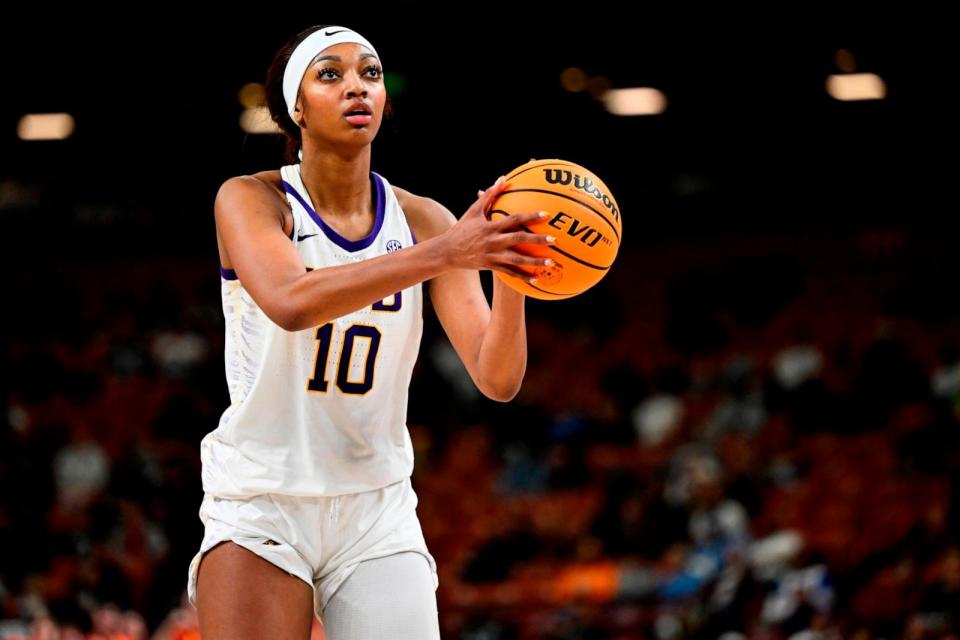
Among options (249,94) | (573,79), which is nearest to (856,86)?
(573,79)

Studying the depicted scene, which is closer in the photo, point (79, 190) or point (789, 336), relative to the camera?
point (789, 336)

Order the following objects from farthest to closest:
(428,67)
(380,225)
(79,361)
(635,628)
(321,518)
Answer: (79,361) < (428,67) < (635,628) < (380,225) < (321,518)

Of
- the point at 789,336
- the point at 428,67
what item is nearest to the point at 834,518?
the point at 789,336

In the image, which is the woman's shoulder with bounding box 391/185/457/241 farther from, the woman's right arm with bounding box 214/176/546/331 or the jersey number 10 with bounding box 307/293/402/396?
the woman's right arm with bounding box 214/176/546/331

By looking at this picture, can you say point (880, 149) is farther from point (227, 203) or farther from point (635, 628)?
point (227, 203)

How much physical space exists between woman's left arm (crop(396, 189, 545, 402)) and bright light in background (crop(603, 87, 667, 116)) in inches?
413

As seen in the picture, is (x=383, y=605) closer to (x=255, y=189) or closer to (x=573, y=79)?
(x=255, y=189)

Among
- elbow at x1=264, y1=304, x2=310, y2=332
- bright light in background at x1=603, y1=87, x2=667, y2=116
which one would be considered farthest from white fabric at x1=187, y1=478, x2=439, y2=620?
bright light in background at x1=603, y1=87, x2=667, y2=116

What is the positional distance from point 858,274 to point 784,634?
768 centimetres

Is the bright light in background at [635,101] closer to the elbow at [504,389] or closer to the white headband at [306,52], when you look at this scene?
the white headband at [306,52]

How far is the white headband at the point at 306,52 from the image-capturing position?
381 cm

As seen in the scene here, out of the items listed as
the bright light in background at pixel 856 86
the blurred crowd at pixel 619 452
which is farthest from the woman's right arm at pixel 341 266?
the bright light in background at pixel 856 86

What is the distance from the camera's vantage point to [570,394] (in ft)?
50.8

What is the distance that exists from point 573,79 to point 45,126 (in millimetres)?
5877
